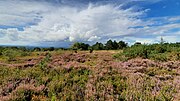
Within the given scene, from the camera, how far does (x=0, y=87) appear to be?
775cm

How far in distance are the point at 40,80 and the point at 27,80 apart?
0.65 meters

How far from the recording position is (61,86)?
787 cm

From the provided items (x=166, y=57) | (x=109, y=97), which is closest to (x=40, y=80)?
(x=109, y=97)

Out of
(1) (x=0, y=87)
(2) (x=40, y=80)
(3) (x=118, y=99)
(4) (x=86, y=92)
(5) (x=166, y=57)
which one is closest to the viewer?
(3) (x=118, y=99)

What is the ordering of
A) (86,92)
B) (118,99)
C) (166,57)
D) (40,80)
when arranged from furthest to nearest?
1. (166,57)
2. (40,80)
3. (86,92)
4. (118,99)

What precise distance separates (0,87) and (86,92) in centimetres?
339

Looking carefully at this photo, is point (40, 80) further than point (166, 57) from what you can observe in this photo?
No

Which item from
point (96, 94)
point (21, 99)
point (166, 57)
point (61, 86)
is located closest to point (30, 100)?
point (21, 99)

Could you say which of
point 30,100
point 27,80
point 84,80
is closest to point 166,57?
point 84,80

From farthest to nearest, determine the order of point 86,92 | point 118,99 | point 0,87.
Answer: point 0,87 → point 86,92 → point 118,99

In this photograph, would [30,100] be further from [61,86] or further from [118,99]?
[118,99]

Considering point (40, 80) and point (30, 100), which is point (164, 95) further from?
point (40, 80)

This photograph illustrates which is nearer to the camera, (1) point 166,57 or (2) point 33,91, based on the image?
(2) point 33,91

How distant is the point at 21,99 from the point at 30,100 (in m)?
0.29
